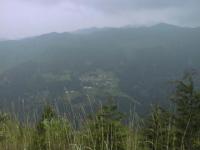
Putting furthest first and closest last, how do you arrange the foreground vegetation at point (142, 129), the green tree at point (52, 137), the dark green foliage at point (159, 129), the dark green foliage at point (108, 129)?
1. the green tree at point (52, 137)
2. the dark green foliage at point (108, 129)
3. the foreground vegetation at point (142, 129)
4. the dark green foliage at point (159, 129)

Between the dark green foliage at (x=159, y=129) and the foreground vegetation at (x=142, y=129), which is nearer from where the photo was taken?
the dark green foliage at (x=159, y=129)

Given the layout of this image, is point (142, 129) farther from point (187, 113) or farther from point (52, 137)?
point (52, 137)

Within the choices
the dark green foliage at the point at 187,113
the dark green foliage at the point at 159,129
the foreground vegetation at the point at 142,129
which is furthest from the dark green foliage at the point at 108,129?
the dark green foliage at the point at 187,113

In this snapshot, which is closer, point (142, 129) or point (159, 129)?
point (159, 129)

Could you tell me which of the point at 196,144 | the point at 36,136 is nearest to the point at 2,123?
the point at 36,136

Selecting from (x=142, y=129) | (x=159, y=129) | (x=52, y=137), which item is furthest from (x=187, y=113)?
(x=52, y=137)

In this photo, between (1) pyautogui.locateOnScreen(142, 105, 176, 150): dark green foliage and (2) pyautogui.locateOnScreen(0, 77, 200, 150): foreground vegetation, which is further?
(2) pyautogui.locateOnScreen(0, 77, 200, 150): foreground vegetation

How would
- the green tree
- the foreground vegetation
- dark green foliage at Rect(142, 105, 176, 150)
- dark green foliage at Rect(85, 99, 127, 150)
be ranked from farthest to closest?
1. the green tree
2. dark green foliage at Rect(85, 99, 127, 150)
3. the foreground vegetation
4. dark green foliage at Rect(142, 105, 176, 150)

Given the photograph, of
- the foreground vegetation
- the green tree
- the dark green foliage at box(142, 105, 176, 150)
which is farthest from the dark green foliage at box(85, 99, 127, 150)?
the green tree

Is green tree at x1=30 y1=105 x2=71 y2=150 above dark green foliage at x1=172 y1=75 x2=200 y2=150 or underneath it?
underneath

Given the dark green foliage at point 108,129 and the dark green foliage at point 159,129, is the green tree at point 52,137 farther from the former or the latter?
the dark green foliage at point 159,129

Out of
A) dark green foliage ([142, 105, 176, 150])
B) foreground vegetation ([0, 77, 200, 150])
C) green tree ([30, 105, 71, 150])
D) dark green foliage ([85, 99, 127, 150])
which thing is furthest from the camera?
green tree ([30, 105, 71, 150])

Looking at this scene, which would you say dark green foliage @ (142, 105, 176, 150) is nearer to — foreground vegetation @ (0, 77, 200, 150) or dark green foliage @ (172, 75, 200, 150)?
foreground vegetation @ (0, 77, 200, 150)

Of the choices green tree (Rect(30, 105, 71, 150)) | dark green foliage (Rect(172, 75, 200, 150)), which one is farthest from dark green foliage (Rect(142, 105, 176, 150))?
green tree (Rect(30, 105, 71, 150))
